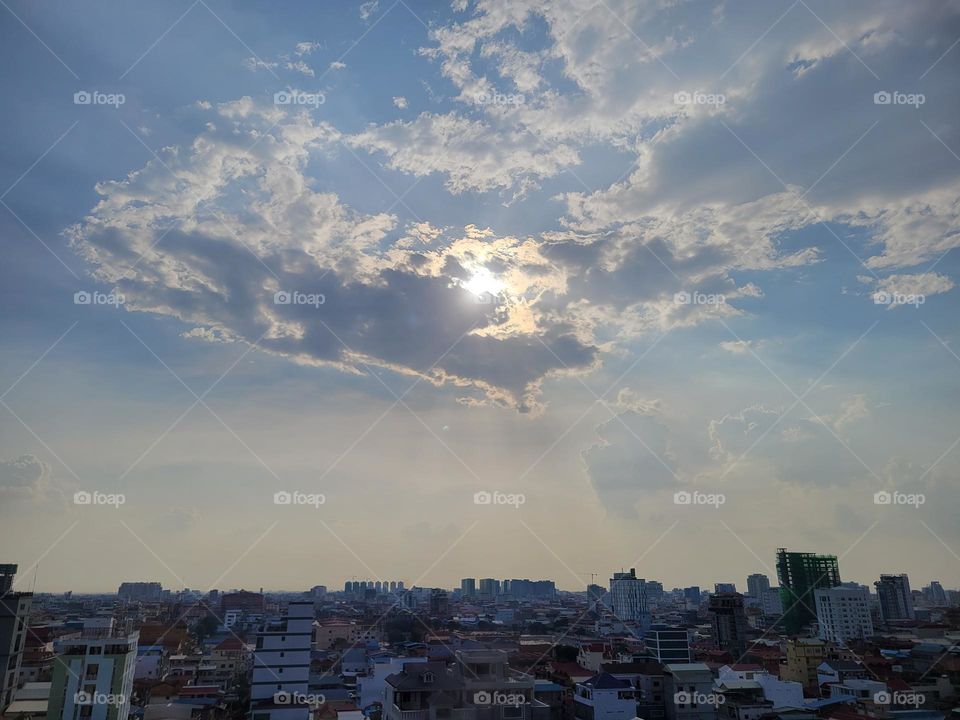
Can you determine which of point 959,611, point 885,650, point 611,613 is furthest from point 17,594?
point 611,613

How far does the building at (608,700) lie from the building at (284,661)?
39.9 ft

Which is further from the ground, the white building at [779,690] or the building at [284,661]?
the building at [284,661]

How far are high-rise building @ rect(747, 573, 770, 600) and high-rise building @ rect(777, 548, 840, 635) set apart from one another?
197 ft

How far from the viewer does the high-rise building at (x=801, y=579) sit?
70438 mm

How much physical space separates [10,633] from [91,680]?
419cm

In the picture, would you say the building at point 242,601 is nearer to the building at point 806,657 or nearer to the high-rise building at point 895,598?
the building at point 806,657

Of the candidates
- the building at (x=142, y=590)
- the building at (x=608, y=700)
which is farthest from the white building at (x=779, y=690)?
the building at (x=142, y=590)

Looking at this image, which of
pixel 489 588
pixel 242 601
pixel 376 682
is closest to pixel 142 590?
pixel 242 601

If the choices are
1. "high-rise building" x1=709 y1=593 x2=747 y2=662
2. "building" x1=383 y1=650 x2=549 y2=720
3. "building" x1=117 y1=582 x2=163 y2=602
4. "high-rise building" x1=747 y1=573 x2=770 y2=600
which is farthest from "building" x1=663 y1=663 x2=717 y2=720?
"building" x1=117 y1=582 x2=163 y2=602

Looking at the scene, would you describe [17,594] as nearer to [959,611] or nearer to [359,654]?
[359,654]

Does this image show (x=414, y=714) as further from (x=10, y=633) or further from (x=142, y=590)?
(x=142, y=590)

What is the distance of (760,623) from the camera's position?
7506 cm

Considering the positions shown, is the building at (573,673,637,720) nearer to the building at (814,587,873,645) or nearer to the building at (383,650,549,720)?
the building at (383,650,549,720)

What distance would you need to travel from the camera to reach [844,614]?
6088 centimetres
